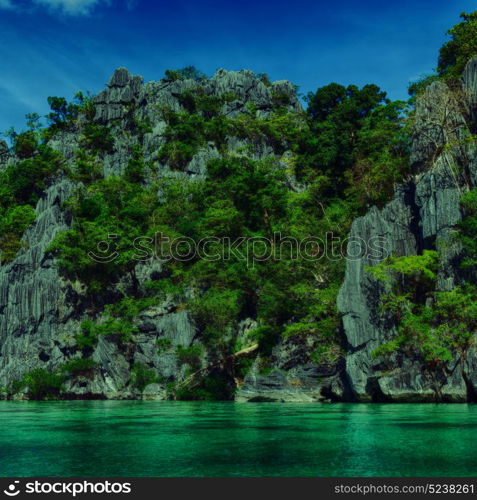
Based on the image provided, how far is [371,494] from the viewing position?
19.6ft

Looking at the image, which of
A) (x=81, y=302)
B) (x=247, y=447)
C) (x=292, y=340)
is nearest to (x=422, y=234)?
(x=292, y=340)

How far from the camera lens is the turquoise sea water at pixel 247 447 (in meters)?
7.52

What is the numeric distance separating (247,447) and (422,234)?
750 inches

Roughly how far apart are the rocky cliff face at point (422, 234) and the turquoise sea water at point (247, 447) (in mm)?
7386

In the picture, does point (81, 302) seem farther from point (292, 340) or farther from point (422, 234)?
point (422, 234)

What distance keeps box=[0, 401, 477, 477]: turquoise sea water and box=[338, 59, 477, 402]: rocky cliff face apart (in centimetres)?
739

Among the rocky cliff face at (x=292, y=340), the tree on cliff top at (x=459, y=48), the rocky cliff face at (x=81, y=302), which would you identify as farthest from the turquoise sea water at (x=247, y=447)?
the tree on cliff top at (x=459, y=48)

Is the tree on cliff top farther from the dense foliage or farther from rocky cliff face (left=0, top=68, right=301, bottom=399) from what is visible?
rocky cliff face (left=0, top=68, right=301, bottom=399)

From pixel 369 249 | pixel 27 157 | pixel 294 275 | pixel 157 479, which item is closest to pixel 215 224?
pixel 294 275

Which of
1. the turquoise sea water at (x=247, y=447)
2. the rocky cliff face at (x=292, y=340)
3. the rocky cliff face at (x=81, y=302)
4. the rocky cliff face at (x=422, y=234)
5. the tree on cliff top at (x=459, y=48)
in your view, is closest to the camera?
the turquoise sea water at (x=247, y=447)

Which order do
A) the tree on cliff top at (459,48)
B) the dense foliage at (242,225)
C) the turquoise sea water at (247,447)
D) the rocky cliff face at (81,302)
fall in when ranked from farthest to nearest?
the rocky cliff face at (81,302), the tree on cliff top at (459,48), the dense foliage at (242,225), the turquoise sea water at (247,447)

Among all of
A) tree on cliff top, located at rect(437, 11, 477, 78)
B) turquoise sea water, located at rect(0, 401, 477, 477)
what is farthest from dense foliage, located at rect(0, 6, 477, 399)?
turquoise sea water, located at rect(0, 401, 477, 477)

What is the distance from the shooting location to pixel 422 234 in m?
26.1

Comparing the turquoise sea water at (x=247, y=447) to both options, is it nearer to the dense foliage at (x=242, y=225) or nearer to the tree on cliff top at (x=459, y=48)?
the dense foliage at (x=242, y=225)
